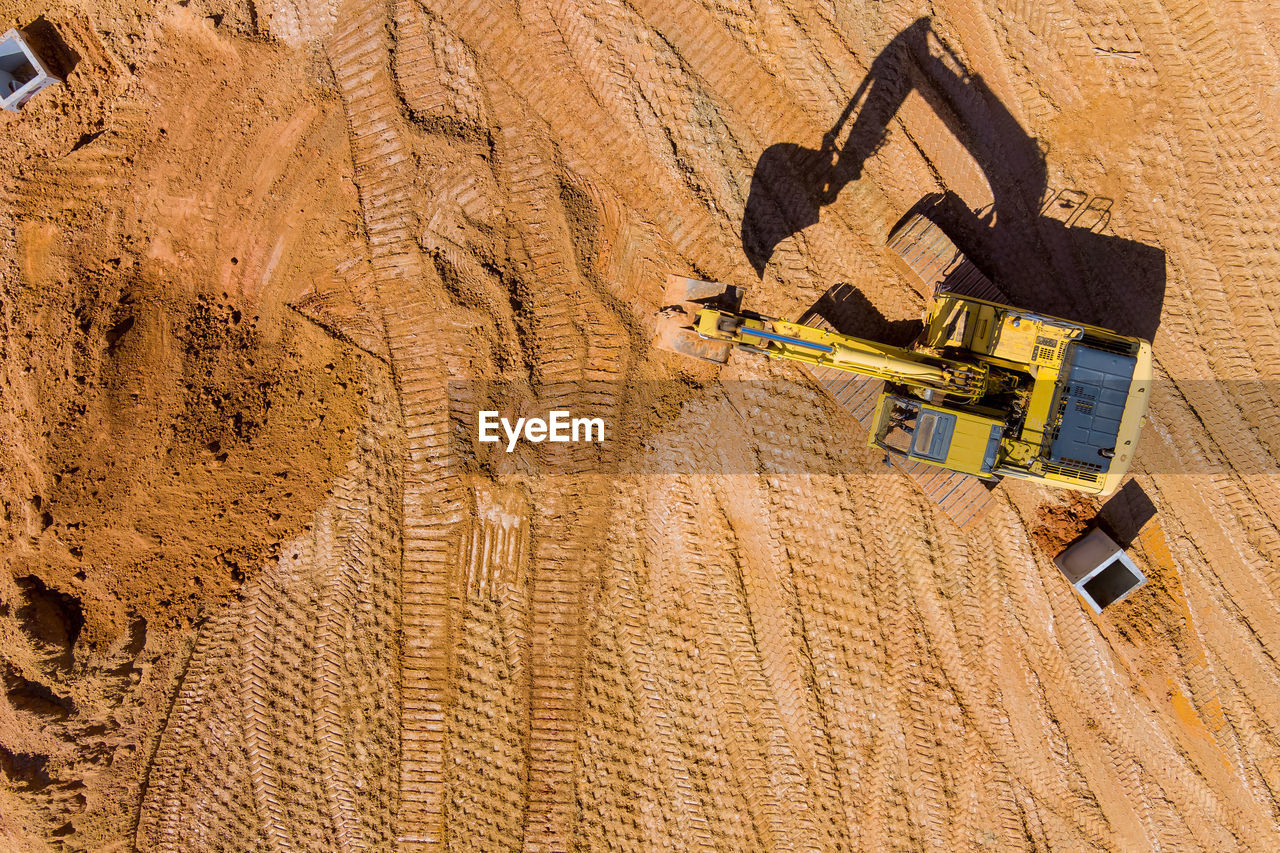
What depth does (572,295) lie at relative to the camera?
28.3ft

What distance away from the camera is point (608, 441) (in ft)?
28.5

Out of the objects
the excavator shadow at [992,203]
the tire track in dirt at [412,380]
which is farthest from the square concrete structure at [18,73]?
the excavator shadow at [992,203]

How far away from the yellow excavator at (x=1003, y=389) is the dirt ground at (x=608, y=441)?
1048mm

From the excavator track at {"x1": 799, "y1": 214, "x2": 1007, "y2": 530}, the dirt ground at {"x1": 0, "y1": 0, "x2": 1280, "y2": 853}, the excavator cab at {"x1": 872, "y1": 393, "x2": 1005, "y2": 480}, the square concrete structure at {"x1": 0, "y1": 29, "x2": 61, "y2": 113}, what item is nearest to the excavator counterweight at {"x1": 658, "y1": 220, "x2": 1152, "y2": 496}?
the excavator cab at {"x1": 872, "y1": 393, "x2": 1005, "y2": 480}

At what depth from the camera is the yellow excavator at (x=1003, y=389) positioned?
7.47 metres

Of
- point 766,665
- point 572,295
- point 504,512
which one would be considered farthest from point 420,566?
point 766,665

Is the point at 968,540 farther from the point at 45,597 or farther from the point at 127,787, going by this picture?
the point at 45,597

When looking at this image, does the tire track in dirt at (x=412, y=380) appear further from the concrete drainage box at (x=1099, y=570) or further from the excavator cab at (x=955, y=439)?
the concrete drainage box at (x=1099, y=570)

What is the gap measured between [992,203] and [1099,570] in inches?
181

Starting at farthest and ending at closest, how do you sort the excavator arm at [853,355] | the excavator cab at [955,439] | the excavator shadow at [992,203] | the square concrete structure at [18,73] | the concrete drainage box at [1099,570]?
the excavator shadow at [992,203] → the square concrete structure at [18,73] → the concrete drainage box at [1099,570] → the excavator arm at [853,355] → the excavator cab at [955,439]

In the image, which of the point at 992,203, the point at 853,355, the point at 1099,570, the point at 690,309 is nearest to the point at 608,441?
the point at 690,309

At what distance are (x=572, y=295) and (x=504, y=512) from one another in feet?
9.11

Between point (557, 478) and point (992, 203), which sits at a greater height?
point (992, 203)

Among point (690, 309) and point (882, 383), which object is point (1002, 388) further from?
point (690, 309)
